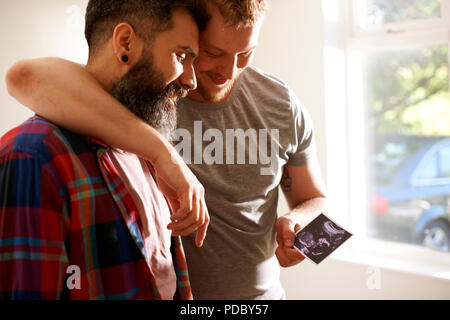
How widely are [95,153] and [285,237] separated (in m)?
0.66

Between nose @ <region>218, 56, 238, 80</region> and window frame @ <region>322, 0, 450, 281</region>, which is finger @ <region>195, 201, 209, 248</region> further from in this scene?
window frame @ <region>322, 0, 450, 281</region>

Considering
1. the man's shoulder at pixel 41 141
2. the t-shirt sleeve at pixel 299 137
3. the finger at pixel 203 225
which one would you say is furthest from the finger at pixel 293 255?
the man's shoulder at pixel 41 141

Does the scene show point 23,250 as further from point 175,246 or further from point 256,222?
point 256,222

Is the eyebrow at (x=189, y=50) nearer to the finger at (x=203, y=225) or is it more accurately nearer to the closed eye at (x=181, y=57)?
the closed eye at (x=181, y=57)

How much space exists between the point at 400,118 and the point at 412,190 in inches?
16.4

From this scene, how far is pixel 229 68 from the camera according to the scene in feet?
4.11

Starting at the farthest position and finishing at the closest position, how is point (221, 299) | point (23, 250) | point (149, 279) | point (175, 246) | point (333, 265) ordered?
point (333, 265) < point (221, 299) < point (175, 246) < point (149, 279) < point (23, 250)

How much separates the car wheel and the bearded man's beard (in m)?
2.04

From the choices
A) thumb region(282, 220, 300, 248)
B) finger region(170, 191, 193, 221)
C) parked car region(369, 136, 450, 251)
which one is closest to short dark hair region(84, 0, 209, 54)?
finger region(170, 191, 193, 221)

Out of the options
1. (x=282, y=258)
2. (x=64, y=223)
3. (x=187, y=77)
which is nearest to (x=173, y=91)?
(x=187, y=77)

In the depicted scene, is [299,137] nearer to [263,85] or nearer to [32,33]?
[263,85]

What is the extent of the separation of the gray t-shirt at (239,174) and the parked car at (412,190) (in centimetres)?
144

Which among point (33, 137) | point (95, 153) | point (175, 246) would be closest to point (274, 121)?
point (175, 246)

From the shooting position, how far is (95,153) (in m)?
0.93
